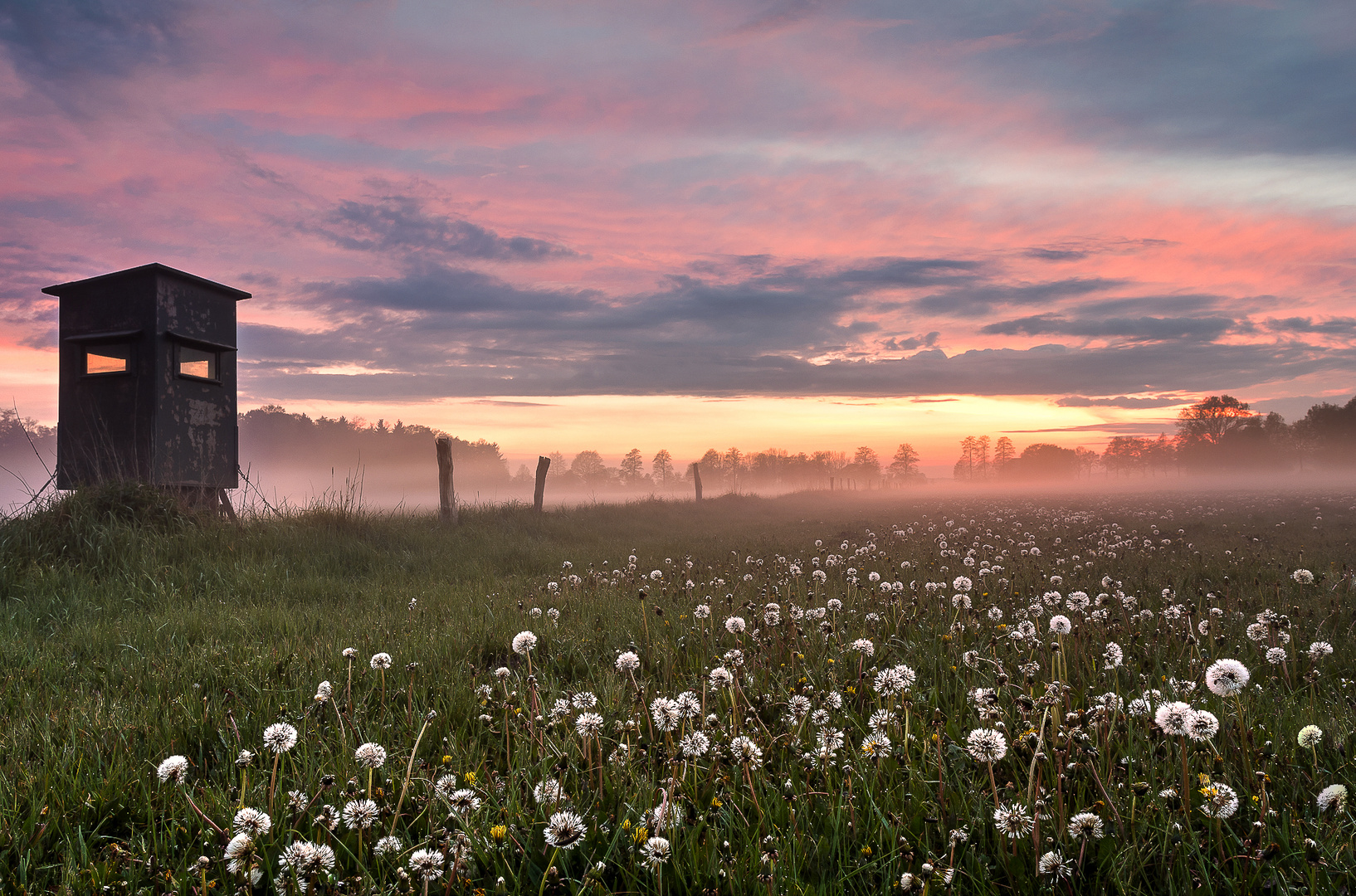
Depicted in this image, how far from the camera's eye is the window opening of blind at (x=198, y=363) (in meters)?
13.5

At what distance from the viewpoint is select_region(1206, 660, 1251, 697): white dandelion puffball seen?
2414 millimetres

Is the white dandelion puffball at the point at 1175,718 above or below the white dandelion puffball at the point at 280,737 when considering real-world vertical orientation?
above

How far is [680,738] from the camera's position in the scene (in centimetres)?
307

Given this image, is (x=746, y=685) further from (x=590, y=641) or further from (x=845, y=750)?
(x=590, y=641)

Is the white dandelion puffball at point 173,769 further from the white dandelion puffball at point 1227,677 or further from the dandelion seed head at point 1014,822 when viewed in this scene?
the white dandelion puffball at point 1227,677

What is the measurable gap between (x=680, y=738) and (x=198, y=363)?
15538 mm

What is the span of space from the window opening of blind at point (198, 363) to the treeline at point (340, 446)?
7695 centimetres

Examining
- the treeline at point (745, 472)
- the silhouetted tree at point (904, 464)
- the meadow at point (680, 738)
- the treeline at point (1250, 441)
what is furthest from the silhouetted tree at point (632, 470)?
the meadow at point (680, 738)

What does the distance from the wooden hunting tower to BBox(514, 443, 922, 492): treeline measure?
4507 inches

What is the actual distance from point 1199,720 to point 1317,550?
1203 centimetres

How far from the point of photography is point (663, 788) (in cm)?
254

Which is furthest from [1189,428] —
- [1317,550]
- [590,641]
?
[590,641]

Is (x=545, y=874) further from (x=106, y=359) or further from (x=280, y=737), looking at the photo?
(x=106, y=359)

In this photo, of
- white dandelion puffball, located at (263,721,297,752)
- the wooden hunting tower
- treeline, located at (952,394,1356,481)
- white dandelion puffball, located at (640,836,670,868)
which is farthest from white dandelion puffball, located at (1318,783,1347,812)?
treeline, located at (952,394,1356,481)
